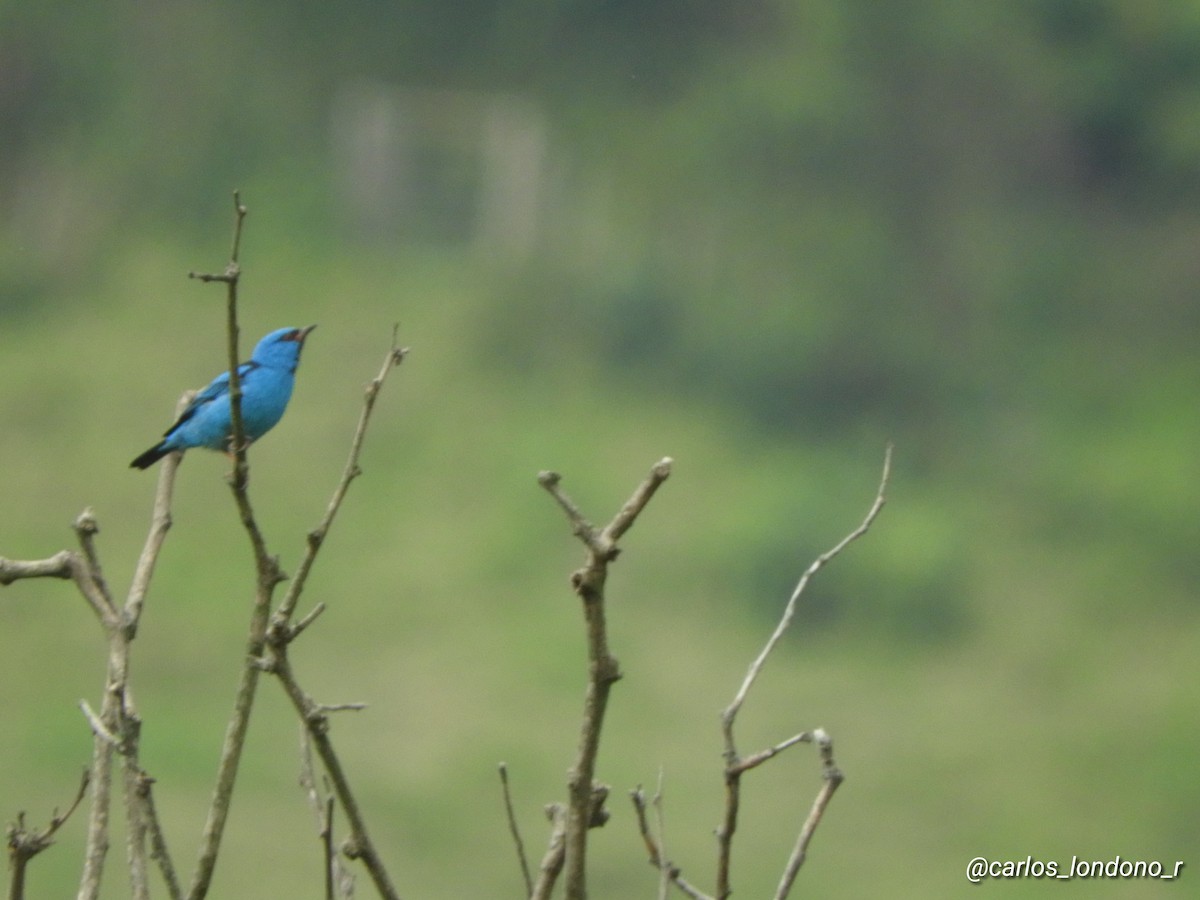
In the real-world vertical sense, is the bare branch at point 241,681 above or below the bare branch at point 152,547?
below

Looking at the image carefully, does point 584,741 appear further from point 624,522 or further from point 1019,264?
point 1019,264

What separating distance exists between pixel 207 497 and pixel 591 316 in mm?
2483

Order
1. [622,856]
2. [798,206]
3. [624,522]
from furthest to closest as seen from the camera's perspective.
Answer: [798,206] < [622,856] < [624,522]

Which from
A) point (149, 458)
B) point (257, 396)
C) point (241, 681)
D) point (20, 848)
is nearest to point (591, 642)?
point (241, 681)

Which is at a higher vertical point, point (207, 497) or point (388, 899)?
point (207, 497)

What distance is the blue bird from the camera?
2230 mm

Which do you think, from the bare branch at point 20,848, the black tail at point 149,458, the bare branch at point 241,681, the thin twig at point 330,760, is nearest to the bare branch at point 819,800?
the thin twig at point 330,760

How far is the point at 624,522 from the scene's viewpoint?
913mm

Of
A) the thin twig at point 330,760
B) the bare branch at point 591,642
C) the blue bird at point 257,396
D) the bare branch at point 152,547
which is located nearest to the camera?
the bare branch at point 591,642

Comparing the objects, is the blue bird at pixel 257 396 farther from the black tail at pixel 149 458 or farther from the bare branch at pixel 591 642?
the bare branch at pixel 591 642

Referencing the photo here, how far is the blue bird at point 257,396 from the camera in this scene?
2230 mm

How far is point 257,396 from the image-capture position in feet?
7.57

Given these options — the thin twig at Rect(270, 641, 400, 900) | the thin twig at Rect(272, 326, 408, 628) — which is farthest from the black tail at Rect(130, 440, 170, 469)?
the thin twig at Rect(270, 641, 400, 900)

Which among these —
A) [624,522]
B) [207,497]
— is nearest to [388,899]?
[624,522]
